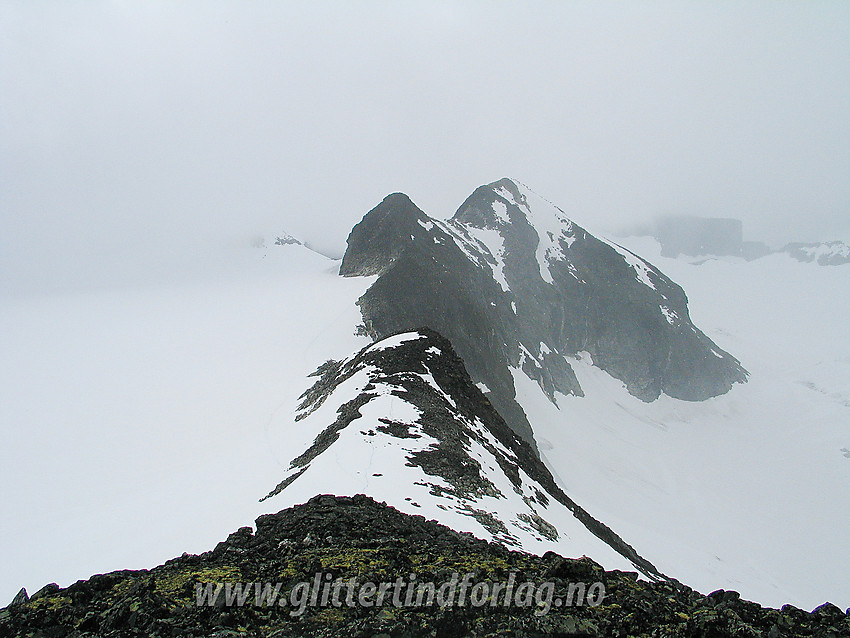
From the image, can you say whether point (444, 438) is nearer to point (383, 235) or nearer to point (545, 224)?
point (383, 235)

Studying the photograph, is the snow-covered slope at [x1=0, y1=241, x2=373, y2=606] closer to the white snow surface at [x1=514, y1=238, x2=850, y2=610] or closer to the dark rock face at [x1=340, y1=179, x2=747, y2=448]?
the dark rock face at [x1=340, y1=179, x2=747, y2=448]

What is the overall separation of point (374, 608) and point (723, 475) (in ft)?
272

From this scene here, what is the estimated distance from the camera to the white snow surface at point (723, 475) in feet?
152

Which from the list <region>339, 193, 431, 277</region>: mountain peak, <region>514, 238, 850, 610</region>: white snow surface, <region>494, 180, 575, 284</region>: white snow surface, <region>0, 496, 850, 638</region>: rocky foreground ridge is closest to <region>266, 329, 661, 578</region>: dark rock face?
<region>0, 496, 850, 638</region>: rocky foreground ridge

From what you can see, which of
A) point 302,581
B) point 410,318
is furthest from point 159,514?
point 410,318

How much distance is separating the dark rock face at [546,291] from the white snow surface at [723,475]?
214 inches

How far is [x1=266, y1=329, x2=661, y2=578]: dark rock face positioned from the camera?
16016 millimetres

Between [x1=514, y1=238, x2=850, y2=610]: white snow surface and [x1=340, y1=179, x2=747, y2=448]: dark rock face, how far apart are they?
5.43m

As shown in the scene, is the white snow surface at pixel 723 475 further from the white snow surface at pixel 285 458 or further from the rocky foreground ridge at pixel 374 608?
the rocky foreground ridge at pixel 374 608

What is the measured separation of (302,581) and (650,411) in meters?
99.5

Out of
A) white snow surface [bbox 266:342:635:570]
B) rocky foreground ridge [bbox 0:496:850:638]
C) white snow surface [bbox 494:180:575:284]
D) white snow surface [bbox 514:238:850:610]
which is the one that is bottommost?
rocky foreground ridge [bbox 0:496:850:638]

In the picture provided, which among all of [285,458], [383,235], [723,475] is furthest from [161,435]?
[723,475]

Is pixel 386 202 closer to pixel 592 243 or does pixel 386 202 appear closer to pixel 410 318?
pixel 410 318

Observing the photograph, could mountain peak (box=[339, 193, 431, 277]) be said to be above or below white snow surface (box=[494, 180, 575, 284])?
below
